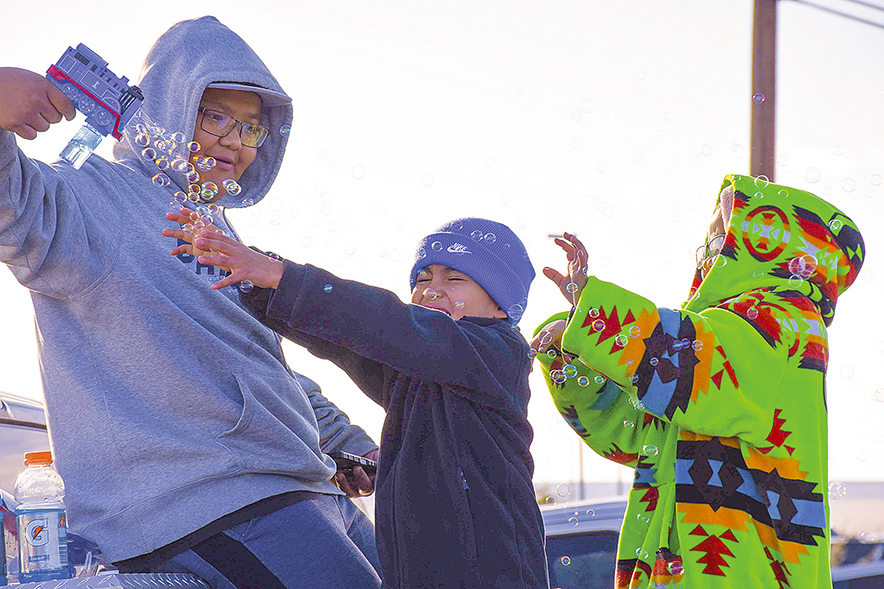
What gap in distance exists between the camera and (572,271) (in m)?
2.15

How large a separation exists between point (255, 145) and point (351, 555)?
3.64ft

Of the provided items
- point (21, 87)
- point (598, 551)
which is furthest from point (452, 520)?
point (598, 551)

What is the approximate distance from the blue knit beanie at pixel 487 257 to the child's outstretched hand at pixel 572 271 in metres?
0.09

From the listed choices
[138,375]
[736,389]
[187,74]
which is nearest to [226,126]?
[187,74]

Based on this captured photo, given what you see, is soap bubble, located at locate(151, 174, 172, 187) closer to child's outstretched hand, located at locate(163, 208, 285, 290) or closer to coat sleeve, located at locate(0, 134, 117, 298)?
coat sleeve, located at locate(0, 134, 117, 298)

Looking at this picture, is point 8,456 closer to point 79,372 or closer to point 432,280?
point 79,372

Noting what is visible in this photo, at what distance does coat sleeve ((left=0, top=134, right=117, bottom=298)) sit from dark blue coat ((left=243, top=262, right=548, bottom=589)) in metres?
0.36

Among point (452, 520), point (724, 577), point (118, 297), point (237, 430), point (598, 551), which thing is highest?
point (118, 297)

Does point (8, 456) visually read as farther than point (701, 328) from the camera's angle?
Yes

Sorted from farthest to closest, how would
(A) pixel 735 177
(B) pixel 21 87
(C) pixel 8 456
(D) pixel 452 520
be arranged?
(C) pixel 8 456, (A) pixel 735 177, (D) pixel 452 520, (B) pixel 21 87

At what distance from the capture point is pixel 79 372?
6.13 ft

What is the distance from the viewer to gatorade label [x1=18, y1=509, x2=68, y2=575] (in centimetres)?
185

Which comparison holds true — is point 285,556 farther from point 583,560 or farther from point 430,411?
point 583,560

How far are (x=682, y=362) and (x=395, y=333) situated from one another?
701 mm
